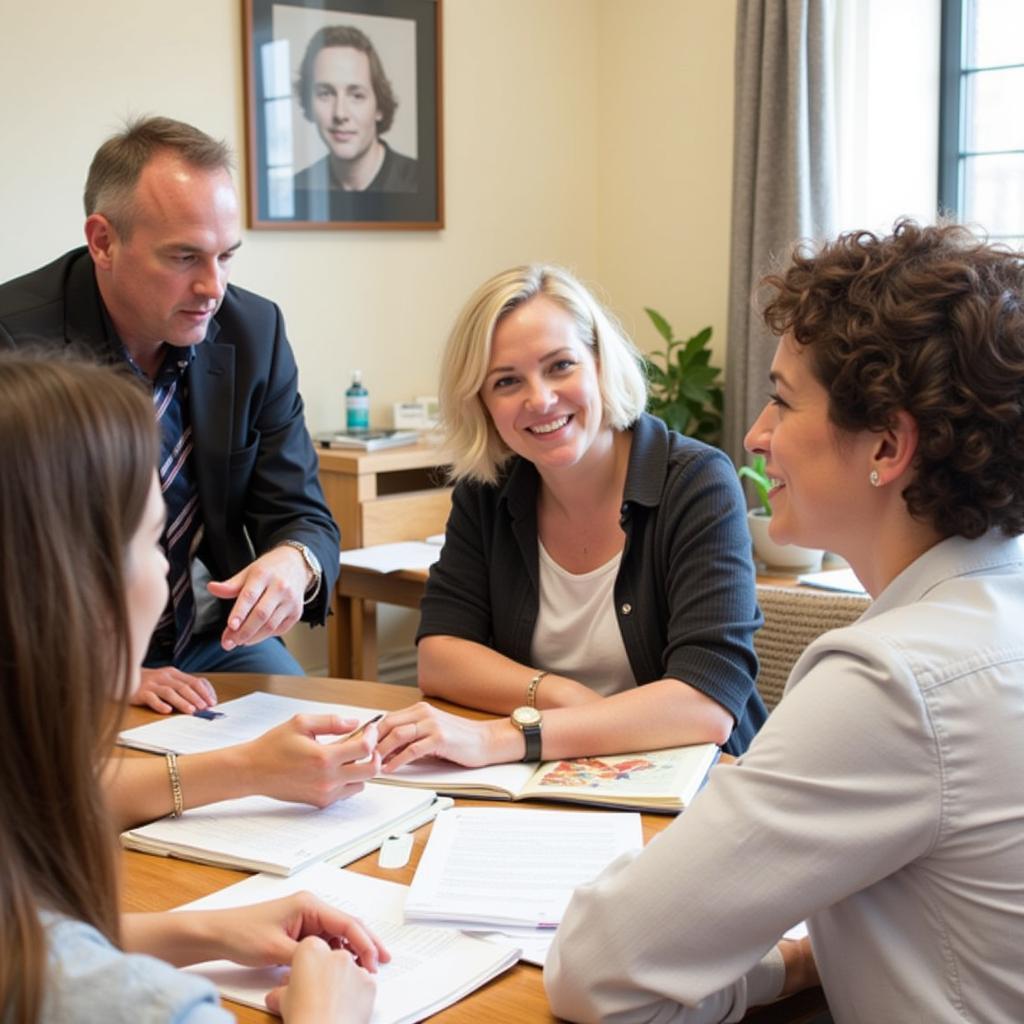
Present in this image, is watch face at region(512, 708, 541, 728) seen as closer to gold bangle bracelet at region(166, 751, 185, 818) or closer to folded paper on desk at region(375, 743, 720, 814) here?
folded paper on desk at region(375, 743, 720, 814)

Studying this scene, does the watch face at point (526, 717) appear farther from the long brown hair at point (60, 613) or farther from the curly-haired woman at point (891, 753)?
the long brown hair at point (60, 613)

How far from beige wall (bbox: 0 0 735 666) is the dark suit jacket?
125 cm

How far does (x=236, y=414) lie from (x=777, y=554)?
58.0 inches

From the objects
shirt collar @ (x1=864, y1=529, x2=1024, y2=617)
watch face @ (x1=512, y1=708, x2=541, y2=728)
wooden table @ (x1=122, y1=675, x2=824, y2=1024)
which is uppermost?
shirt collar @ (x1=864, y1=529, x2=1024, y2=617)

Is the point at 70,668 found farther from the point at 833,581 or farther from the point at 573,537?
the point at 833,581

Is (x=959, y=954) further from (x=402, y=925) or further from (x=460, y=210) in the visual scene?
(x=460, y=210)

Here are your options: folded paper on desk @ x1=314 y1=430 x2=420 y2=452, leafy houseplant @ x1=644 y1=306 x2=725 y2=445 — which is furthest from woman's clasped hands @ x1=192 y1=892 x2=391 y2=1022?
leafy houseplant @ x1=644 y1=306 x2=725 y2=445

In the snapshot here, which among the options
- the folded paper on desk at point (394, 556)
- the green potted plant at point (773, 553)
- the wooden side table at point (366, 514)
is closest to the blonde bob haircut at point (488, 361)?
the folded paper on desk at point (394, 556)

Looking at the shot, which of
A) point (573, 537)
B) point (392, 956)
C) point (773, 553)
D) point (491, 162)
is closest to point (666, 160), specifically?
point (491, 162)

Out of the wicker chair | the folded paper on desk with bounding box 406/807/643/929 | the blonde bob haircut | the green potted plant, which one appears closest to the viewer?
the folded paper on desk with bounding box 406/807/643/929

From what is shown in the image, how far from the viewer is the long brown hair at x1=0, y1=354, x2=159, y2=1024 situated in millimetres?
880

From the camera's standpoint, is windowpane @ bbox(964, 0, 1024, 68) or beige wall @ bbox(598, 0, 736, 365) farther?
beige wall @ bbox(598, 0, 736, 365)

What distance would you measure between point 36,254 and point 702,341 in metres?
2.10

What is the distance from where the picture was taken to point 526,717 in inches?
72.6
